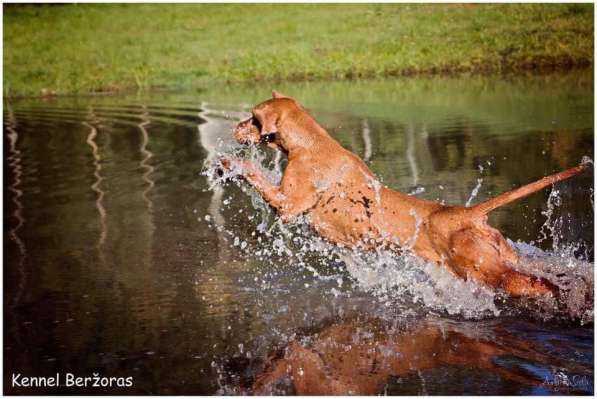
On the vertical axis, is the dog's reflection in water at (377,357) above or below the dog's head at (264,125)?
below

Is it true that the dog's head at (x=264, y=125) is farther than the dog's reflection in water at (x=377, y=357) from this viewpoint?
Yes

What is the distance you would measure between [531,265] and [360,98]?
12.5 meters

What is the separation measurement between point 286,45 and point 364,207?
18.4 m

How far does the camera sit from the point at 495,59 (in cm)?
2164

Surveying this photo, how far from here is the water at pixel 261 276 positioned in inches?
209

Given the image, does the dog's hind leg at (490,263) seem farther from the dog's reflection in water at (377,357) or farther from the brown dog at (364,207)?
the dog's reflection in water at (377,357)

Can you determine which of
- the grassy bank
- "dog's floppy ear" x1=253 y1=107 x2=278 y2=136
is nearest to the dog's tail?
"dog's floppy ear" x1=253 y1=107 x2=278 y2=136

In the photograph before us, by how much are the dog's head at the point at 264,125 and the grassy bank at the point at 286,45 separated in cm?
1507

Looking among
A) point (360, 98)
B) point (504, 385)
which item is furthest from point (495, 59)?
point (504, 385)

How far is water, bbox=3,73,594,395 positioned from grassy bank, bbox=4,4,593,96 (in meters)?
7.84

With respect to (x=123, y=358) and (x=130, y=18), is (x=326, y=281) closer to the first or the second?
(x=123, y=358)

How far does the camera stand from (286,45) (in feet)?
79.9
